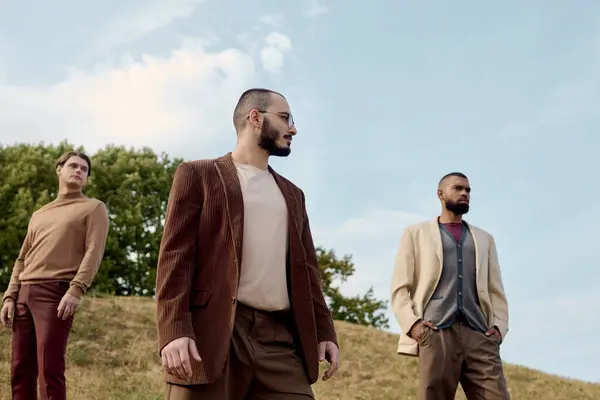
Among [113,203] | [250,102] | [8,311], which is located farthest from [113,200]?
[250,102]

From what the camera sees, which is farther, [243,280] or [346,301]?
[346,301]

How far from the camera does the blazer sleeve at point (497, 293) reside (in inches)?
298

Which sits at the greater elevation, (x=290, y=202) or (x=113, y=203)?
(x=113, y=203)

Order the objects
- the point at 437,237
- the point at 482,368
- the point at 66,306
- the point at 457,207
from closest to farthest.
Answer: the point at 66,306 < the point at 482,368 < the point at 437,237 < the point at 457,207

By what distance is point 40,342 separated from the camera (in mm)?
7250

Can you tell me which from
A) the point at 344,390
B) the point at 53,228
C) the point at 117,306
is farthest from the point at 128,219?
the point at 53,228

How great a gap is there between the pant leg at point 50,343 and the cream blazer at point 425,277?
10.6 ft

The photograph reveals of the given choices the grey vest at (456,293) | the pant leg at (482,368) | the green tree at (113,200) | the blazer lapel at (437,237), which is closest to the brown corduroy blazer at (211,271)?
the grey vest at (456,293)

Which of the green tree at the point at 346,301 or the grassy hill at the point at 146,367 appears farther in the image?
the green tree at the point at 346,301

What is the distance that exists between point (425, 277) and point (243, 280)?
383cm

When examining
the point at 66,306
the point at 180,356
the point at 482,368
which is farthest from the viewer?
the point at 482,368

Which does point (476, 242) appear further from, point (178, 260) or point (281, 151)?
point (178, 260)

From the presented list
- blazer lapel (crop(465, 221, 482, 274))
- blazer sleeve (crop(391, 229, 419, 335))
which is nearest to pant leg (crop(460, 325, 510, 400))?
blazer sleeve (crop(391, 229, 419, 335))

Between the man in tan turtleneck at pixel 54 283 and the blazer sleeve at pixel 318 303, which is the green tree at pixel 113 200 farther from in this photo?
the blazer sleeve at pixel 318 303
